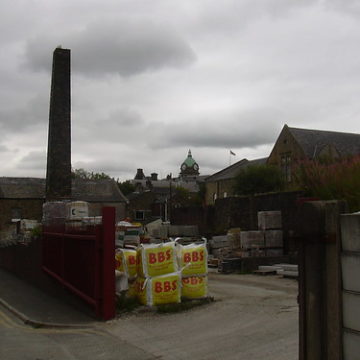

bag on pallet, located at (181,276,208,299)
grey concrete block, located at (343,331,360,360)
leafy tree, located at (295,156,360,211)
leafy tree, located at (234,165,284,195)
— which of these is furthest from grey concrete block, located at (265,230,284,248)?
leafy tree, located at (234,165,284,195)

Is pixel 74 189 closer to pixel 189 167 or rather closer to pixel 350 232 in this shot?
pixel 350 232

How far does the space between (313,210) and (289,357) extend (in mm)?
2880

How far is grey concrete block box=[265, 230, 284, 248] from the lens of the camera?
2003 cm

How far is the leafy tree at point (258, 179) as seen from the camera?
48.8m

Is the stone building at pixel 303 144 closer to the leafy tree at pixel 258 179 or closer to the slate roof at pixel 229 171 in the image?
the leafy tree at pixel 258 179

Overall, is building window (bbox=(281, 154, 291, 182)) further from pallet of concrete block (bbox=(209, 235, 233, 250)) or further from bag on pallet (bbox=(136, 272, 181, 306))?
bag on pallet (bbox=(136, 272, 181, 306))

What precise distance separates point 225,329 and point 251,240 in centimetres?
1107

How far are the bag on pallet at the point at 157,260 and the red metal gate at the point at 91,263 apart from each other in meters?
0.71

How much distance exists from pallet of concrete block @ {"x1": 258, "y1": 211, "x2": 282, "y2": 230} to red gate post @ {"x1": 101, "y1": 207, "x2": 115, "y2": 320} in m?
10.8

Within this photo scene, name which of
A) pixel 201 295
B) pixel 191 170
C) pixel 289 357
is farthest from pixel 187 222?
pixel 191 170

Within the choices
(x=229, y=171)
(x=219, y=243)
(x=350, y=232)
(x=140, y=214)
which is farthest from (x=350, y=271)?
(x=140, y=214)

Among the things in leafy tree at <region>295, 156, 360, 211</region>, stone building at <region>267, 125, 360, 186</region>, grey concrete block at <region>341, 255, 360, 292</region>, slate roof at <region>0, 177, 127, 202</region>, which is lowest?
grey concrete block at <region>341, 255, 360, 292</region>

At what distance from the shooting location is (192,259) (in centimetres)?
1105

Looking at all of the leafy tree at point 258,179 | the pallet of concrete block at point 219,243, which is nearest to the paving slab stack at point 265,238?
the pallet of concrete block at point 219,243
